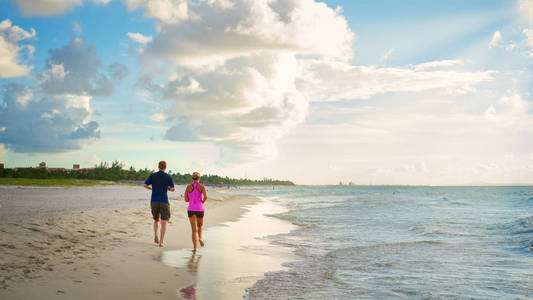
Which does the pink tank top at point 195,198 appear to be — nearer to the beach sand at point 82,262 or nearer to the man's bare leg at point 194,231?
the man's bare leg at point 194,231

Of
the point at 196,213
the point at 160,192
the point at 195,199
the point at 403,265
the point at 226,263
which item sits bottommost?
the point at 403,265

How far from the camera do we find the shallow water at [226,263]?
7.24 metres

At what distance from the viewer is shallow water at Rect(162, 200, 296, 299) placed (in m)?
7.24

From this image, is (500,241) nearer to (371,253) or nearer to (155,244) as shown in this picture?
(371,253)

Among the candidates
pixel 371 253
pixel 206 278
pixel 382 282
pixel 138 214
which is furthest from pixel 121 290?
pixel 138 214

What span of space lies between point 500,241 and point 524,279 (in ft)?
26.0

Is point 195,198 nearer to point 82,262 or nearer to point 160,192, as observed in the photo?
point 160,192

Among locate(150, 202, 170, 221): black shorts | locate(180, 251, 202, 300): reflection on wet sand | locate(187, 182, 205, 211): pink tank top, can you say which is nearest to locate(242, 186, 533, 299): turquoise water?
locate(180, 251, 202, 300): reflection on wet sand

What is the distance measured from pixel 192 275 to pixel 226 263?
1.72 metres

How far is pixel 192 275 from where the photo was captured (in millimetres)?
8242

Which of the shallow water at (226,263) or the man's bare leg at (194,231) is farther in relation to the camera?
the man's bare leg at (194,231)

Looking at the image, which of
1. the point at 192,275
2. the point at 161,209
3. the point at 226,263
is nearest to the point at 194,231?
the point at 161,209

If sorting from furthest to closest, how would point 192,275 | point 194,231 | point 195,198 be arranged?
point 195,198 → point 194,231 → point 192,275

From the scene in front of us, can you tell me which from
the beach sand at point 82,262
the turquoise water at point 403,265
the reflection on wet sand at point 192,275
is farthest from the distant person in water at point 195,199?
the turquoise water at point 403,265
